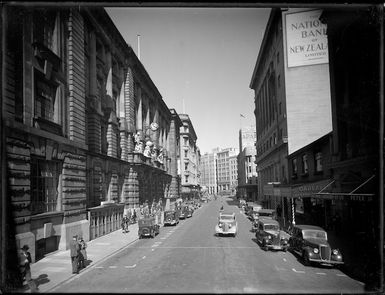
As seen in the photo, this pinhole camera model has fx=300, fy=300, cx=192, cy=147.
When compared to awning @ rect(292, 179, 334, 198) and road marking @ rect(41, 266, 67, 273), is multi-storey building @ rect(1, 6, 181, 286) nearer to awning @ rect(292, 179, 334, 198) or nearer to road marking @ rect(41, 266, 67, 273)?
road marking @ rect(41, 266, 67, 273)

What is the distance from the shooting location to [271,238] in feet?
64.4

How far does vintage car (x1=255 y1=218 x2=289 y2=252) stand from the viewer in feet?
63.9

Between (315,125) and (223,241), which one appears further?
(315,125)

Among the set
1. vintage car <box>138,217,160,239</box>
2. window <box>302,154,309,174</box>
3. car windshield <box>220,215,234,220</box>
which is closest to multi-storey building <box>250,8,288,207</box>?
window <box>302,154,309,174</box>

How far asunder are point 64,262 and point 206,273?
8875 mm

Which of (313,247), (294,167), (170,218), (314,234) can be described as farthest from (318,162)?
(170,218)

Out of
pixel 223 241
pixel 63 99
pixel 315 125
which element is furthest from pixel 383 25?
pixel 315 125

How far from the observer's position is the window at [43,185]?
18.4m

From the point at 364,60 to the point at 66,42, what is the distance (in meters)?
21.0

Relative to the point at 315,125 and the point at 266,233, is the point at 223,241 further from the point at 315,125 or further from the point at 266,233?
the point at 315,125

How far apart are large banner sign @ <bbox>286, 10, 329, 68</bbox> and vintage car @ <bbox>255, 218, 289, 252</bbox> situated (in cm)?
2651

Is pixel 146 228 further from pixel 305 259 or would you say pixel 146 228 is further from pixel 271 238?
pixel 305 259

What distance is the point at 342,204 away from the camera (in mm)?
24656

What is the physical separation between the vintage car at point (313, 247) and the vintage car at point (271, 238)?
1203 millimetres
